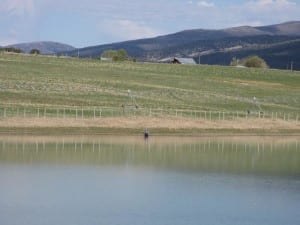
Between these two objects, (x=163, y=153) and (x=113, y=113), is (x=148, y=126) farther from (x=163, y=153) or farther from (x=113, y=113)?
(x=163, y=153)

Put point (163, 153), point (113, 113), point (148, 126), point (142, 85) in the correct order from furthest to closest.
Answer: point (142, 85)
point (113, 113)
point (148, 126)
point (163, 153)

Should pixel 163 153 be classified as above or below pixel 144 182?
below

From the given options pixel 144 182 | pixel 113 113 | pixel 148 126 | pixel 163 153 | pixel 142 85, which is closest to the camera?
pixel 144 182

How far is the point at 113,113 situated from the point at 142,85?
2433cm

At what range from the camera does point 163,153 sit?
44688mm

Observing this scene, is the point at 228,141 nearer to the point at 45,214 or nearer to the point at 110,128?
the point at 110,128

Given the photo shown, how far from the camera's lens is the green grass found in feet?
235

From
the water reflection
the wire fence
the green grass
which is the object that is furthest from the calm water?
the green grass

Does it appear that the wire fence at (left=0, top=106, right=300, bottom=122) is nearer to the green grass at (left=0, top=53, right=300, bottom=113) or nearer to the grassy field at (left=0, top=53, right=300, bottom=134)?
the grassy field at (left=0, top=53, right=300, bottom=134)

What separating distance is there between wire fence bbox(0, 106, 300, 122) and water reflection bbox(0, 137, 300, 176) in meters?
7.09

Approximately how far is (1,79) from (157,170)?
43.8 metres

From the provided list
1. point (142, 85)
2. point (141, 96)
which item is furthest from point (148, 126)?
point (142, 85)

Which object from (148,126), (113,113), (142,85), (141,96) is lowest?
(148,126)

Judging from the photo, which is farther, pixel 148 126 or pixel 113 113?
pixel 113 113
